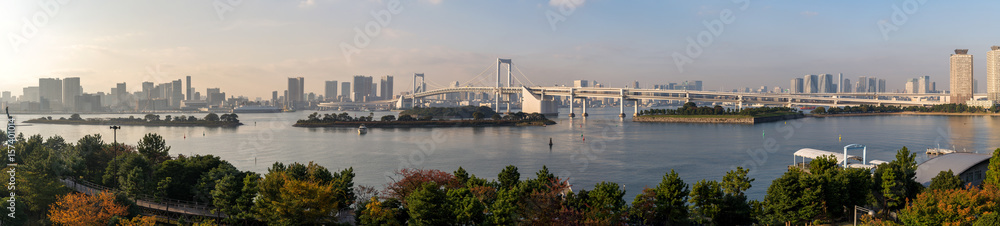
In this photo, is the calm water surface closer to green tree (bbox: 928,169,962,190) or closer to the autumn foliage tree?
green tree (bbox: 928,169,962,190)

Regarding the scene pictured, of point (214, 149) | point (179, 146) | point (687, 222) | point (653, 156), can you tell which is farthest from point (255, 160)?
point (687, 222)

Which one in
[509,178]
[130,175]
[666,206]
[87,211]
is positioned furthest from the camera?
[130,175]

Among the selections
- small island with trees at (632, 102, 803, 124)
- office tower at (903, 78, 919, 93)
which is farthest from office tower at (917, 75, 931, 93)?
small island with trees at (632, 102, 803, 124)

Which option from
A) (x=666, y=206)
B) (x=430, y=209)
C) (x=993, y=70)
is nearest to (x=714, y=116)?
(x=666, y=206)

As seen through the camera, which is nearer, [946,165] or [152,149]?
[946,165]

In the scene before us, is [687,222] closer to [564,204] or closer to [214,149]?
[564,204]

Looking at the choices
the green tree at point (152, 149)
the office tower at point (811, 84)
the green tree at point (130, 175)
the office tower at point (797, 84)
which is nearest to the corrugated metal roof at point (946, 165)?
the green tree at point (130, 175)

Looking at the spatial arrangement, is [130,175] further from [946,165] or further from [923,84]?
[923,84]
